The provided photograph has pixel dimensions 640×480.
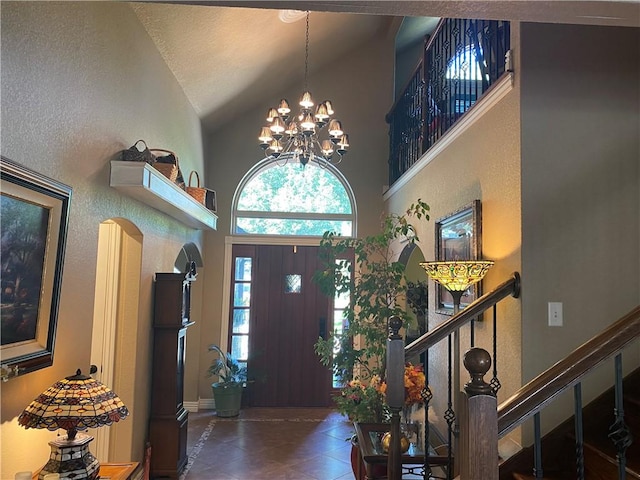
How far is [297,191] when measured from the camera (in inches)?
236

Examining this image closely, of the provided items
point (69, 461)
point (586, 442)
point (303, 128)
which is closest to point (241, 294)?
point (303, 128)

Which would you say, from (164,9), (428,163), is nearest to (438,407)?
(428,163)

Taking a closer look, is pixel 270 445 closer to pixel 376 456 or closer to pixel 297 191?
pixel 376 456

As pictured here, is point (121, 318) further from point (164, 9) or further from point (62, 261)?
point (164, 9)

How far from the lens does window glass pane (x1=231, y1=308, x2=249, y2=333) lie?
5750mm

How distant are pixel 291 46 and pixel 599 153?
139 inches

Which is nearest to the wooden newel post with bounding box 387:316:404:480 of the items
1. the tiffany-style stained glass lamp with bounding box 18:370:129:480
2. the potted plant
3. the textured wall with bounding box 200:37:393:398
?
the tiffany-style stained glass lamp with bounding box 18:370:129:480

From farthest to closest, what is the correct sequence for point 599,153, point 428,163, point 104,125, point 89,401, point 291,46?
point 291,46 → point 428,163 → point 104,125 → point 599,153 → point 89,401

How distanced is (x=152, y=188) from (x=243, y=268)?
299cm

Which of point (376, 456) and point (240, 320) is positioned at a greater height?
point (240, 320)

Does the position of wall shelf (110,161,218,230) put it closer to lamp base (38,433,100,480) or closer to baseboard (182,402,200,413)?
lamp base (38,433,100,480)

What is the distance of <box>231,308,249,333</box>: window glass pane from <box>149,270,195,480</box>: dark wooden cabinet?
2.05 meters

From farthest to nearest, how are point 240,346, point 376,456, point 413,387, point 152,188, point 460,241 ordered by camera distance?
point 240,346 < point 460,241 < point 152,188 < point 413,387 < point 376,456

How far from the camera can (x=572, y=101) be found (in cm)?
227
